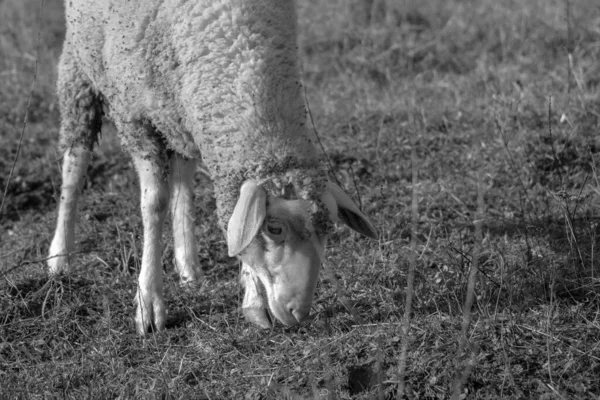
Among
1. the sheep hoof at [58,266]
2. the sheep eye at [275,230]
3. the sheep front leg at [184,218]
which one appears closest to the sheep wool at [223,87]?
the sheep eye at [275,230]

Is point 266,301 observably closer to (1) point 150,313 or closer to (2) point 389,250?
(1) point 150,313

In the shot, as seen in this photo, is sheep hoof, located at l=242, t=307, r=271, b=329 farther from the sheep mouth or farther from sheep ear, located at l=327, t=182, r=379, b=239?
sheep ear, located at l=327, t=182, r=379, b=239

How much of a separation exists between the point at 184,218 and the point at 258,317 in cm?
94

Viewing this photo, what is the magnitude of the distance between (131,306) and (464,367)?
5.38 feet

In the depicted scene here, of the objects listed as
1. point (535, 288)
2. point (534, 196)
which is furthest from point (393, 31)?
point (535, 288)

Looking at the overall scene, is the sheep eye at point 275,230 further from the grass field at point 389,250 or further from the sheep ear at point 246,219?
the grass field at point 389,250

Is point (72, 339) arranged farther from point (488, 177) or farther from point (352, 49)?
point (352, 49)

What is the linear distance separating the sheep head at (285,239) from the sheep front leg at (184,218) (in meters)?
0.90

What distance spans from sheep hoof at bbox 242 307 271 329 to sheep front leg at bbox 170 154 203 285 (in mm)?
595

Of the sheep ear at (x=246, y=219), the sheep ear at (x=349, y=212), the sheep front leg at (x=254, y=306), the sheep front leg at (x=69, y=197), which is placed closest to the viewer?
the sheep ear at (x=246, y=219)

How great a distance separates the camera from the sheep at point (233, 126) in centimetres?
326

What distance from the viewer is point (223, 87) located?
339cm

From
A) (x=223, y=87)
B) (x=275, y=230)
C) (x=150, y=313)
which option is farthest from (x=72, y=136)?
(x=275, y=230)

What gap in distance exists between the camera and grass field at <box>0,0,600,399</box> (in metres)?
3.20
